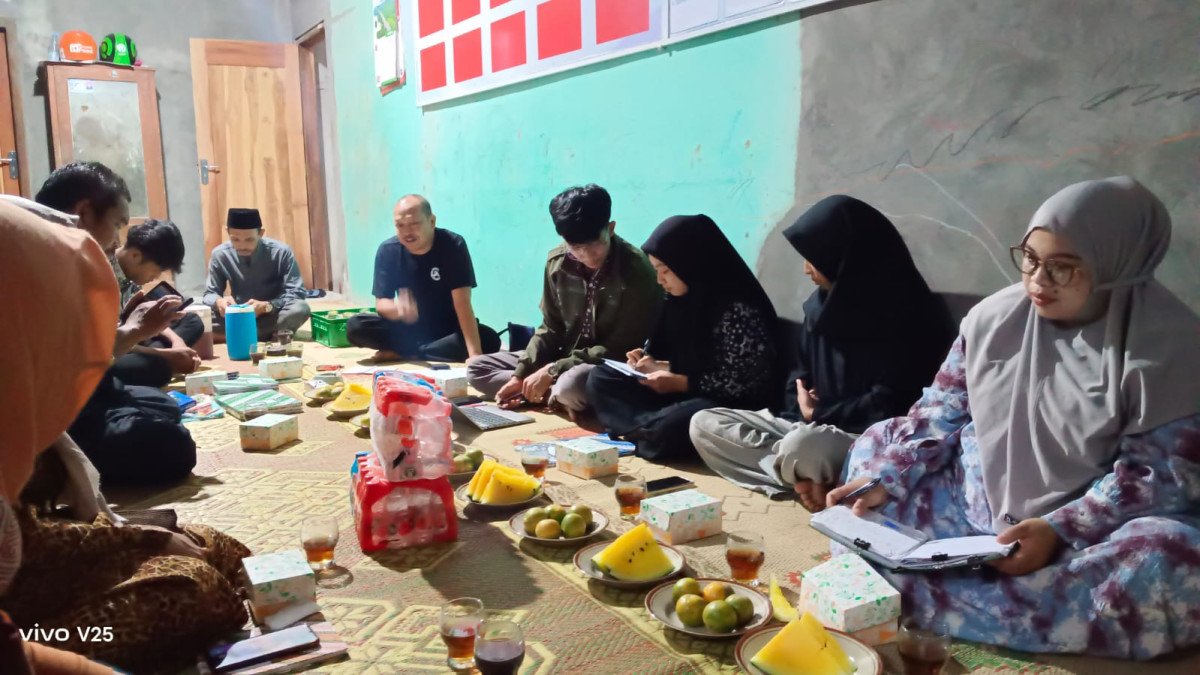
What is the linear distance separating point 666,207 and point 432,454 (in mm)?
2061

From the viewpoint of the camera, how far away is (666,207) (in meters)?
3.87

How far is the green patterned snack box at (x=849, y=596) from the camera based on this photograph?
1.67 metres

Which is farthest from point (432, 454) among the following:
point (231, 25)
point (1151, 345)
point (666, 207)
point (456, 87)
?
point (231, 25)

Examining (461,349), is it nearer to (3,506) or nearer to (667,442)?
(667,442)

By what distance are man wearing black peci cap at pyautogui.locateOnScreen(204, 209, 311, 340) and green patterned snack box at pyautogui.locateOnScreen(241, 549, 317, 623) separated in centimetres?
371

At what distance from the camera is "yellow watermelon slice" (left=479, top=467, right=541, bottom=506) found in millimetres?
2482

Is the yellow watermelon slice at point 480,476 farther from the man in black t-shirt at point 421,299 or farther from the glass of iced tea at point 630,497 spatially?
the man in black t-shirt at point 421,299

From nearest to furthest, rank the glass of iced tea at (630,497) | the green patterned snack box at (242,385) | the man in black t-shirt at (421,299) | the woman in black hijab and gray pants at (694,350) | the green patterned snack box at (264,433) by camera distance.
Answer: the glass of iced tea at (630,497)
the woman in black hijab and gray pants at (694,350)
the green patterned snack box at (264,433)
the green patterned snack box at (242,385)
the man in black t-shirt at (421,299)

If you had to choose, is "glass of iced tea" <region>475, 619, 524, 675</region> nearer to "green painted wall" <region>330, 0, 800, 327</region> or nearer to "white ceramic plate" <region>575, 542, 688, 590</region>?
"white ceramic plate" <region>575, 542, 688, 590</region>

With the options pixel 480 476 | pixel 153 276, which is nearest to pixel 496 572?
pixel 480 476

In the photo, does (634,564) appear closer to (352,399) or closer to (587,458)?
(587,458)

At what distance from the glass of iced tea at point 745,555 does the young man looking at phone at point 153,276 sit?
10.2 feet

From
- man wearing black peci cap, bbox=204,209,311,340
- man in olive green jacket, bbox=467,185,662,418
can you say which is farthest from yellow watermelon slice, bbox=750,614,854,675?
man wearing black peci cap, bbox=204,209,311,340

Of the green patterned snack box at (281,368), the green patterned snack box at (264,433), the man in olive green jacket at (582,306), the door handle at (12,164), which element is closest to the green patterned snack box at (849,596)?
the man in olive green jacket at (582,306)
